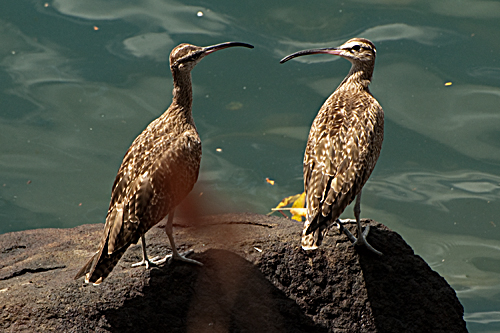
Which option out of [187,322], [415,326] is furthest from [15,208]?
[415,326]

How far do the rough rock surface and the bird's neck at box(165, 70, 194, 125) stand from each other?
1412 millimetres

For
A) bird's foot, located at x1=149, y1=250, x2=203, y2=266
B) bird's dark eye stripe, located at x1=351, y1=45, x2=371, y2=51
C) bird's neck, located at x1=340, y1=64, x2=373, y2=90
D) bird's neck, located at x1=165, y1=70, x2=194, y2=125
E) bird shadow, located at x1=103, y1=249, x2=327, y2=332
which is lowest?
bird shadow, located at x1=103, y1=249, x2=327, y2=332

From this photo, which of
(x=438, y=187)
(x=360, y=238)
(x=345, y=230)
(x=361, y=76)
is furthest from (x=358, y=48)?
(x=438, y=187)

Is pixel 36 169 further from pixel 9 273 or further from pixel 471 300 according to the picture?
pixel 471 300

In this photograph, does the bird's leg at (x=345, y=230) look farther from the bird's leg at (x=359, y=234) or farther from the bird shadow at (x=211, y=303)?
the bird shadow at (x=211, y=303)

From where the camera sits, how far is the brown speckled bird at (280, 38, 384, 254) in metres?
6.26

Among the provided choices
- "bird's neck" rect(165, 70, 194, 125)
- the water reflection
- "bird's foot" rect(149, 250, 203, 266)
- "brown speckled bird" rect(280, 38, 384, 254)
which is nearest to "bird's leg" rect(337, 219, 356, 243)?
"brown speckled bird" rect(280, 38, 384, 254)

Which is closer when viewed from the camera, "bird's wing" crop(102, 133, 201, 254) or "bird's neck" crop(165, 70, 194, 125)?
"bird's wing" crop(102, 133, 201, 254)

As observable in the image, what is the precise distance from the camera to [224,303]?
638 cm

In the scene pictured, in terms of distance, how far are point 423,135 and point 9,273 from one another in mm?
7753

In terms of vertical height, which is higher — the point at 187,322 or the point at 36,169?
the point at 187,322

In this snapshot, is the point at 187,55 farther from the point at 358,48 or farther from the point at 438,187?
the point at 438,187

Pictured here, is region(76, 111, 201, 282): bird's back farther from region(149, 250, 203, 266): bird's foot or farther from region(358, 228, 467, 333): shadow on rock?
region(358, 228, 467, 333): shadow on rock

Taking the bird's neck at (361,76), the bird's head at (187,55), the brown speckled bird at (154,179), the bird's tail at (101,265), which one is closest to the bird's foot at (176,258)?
the brown speckled bird at (154,179)
